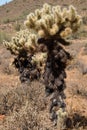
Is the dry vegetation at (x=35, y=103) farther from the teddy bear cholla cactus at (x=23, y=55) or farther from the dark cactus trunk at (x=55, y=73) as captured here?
the teddy bear cholla cactus at (x=23, y=55)

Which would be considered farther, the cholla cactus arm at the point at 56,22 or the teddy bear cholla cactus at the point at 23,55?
the teddy bear cholla cactus at the point at 23,55

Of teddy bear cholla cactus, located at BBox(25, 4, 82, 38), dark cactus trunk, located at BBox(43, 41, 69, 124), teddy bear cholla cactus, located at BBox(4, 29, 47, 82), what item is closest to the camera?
teddy bear cholla cactus, located at BBox(25, 4, 82, 38)

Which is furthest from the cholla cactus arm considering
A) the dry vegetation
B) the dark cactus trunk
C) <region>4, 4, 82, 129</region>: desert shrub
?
the dry vegetation

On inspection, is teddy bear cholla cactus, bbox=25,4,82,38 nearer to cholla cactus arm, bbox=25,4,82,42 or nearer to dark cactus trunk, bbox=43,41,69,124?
cholla cactus arm, bbox=25,4,82,42

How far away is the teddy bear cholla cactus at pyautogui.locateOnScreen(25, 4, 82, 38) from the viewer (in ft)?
30.3

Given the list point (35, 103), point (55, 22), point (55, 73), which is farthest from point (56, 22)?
point (35, 103)

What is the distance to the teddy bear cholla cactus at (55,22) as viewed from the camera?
9.25 meters

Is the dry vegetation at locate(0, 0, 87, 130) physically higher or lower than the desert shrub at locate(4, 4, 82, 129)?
lower

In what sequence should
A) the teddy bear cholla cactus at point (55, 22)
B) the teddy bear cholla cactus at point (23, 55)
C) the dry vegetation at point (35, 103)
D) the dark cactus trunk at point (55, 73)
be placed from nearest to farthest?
the dry vegetation at point (35, 103)
the teddy bear cholla cactus at point (55, 22)
the dark cactus trunk at point (55, 73)
the teddy bear cholla cactus at point (23, 55)

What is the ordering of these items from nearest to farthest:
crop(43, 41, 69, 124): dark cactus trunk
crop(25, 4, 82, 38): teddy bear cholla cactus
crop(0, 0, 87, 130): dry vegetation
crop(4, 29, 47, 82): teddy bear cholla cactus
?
crop(0, 0, 87, 130): dry vegetation
crop(25, 4, 82, 38): teddy bear cholla cactus
crop(43, 41, 69, 124): dark cactus trunk
crop(4, 29, 47, 82): teddy bear cholla cactus

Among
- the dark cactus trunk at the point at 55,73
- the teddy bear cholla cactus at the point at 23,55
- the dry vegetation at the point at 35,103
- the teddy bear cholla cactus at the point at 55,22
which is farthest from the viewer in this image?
the teddy bear cholla cactus at the point at 23,55

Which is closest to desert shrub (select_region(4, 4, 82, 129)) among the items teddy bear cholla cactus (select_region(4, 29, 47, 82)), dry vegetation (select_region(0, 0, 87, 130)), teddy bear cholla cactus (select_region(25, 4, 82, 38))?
teddy bear cholla cactus (select_region(25, 4, 82, 38))

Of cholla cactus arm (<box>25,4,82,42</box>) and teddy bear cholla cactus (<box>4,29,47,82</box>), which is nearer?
cholla cactus arm (<box>25,4,82,42</box>)

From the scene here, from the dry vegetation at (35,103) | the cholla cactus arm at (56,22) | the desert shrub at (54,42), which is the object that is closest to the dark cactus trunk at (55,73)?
the desert shrub at (54,42)
